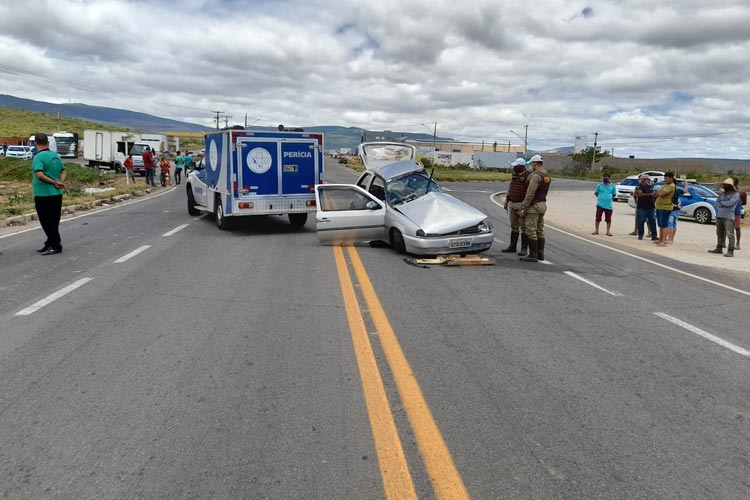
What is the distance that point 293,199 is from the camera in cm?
1353

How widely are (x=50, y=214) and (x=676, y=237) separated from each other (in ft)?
51.4

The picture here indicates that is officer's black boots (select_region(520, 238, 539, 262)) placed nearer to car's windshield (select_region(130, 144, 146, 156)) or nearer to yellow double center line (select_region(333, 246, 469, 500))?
yellow double center line (select_region(333, 246, 469, 500))

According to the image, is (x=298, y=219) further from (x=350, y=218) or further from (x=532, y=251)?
(x=532, y=251)

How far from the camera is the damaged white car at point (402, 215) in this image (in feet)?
32.0

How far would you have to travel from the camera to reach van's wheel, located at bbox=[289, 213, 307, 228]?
14547mm

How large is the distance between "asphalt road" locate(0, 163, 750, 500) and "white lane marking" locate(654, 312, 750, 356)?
1.2 inches

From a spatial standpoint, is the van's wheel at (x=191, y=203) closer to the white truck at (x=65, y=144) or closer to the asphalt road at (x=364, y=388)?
the asphalt road at (x=364, y=388)

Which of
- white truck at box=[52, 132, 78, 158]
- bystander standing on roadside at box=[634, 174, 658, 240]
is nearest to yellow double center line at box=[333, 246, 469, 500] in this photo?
bystander standing on roadside at box=[634, 174, 658, 240]

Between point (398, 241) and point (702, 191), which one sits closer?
point (398, 241)

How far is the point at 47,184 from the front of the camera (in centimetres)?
964

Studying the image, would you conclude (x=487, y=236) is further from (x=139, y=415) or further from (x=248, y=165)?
(x=139, y=415)

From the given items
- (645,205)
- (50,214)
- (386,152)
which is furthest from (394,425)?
(645,205)

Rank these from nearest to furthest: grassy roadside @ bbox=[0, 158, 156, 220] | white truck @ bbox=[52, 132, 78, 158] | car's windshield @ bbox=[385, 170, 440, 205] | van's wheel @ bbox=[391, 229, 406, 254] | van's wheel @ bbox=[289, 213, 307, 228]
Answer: van's wheel @ bbox=[391, 229, 406, 254], car's windshield @ bbox=[385, 170, 440, 205], van's wheel @ bbox=[289, 213, 307, 228], grassy roadside @ bbox=[0, 158, 156, 220], white truck @ bbox=[52, 132, 78, 158]

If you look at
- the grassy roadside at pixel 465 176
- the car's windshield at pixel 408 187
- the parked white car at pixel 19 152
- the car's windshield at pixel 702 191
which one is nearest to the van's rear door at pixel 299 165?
the car's windshield at pixel 408 187
